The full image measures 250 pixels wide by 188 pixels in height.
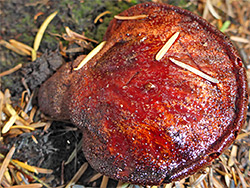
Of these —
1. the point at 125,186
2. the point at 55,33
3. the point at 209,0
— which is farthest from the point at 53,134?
the point at 209,0

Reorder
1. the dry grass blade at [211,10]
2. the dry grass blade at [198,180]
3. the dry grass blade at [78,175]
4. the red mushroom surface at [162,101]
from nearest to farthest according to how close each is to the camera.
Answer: the red mushroom surface at [162,101]
the dry grass blade at [198,180]
the dry grass blade at [78,175]
the dry grass blade at [211,10]

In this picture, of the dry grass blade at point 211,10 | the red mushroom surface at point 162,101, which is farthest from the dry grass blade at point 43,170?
the dry grass blade at point 211,10

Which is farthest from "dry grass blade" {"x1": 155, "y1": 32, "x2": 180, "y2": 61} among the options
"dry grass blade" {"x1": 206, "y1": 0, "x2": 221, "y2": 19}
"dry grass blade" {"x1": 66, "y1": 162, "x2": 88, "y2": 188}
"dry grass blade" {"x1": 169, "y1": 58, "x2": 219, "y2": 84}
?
"dry grass blade" {"x1": 206, "y1": 0, "x2": 221, "y2": 19}

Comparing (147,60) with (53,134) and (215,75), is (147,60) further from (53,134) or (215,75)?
(53,134)

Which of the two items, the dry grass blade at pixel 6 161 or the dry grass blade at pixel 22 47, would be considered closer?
the dry grass blade at pixel 6 161

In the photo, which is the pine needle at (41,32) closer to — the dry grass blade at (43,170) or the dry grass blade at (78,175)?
the dry grass blade at (43,170)

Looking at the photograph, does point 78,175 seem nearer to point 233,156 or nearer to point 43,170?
point 43,170
